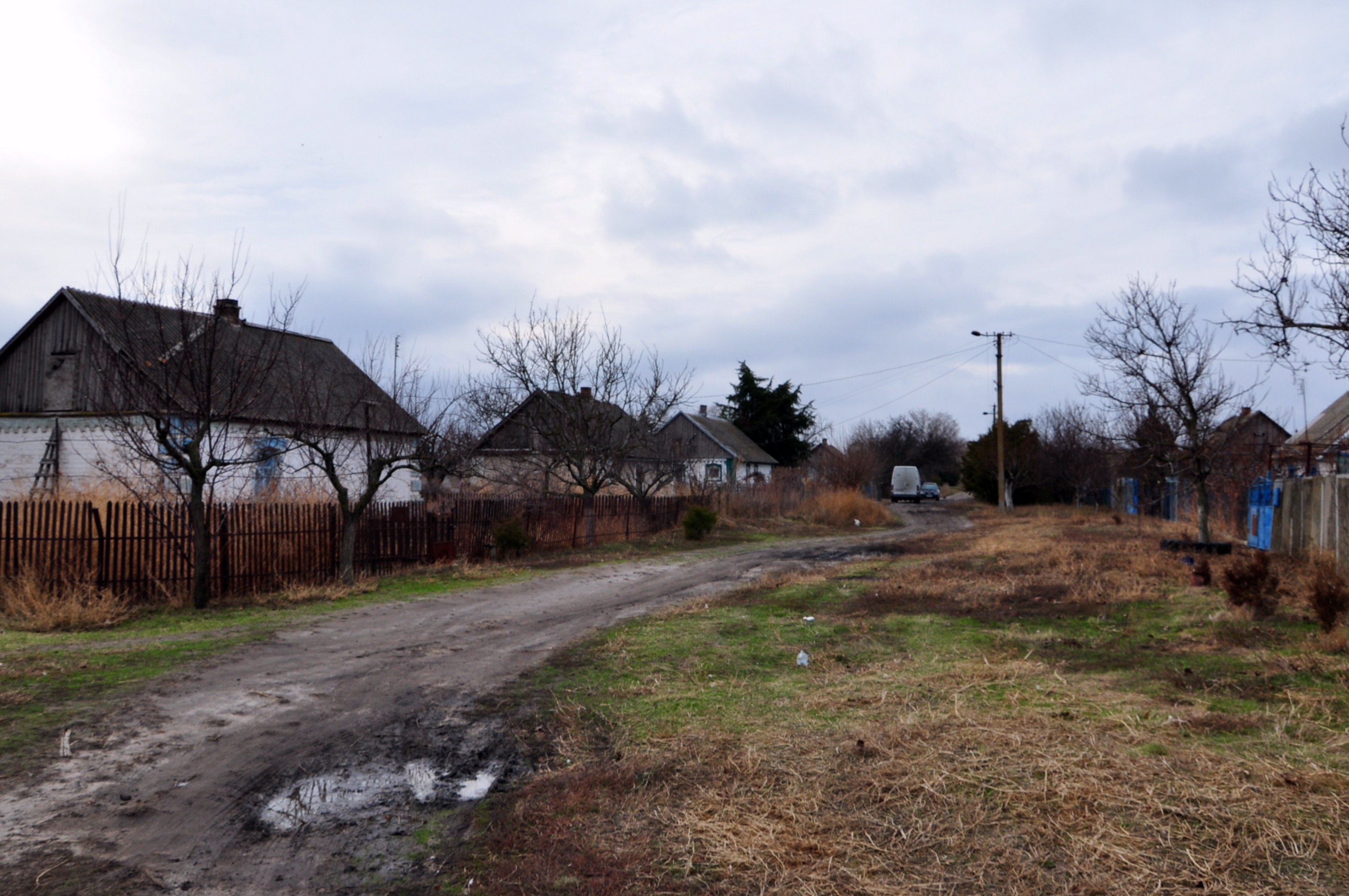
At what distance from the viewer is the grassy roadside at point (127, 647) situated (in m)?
6.09

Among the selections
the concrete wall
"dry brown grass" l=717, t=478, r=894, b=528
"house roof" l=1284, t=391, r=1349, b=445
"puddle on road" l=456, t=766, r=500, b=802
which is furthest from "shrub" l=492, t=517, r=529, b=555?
"house roof" l=1284, t=391, r=1349, b=445

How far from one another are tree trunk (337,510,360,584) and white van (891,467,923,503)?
45524 millimetres

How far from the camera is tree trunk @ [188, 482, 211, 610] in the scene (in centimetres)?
1144

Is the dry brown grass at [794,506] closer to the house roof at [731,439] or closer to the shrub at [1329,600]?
the house roof at [731,439]

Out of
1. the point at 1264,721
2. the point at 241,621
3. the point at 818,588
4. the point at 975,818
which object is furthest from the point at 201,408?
the point at 1264,721

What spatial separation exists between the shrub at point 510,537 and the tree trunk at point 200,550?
6.60m

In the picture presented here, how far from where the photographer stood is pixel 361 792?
4.98 metres

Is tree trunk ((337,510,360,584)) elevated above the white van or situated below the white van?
below

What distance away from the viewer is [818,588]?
1356cm

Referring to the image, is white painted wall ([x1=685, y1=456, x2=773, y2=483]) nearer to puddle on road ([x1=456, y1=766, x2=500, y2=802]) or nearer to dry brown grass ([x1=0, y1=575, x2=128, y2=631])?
dry brown grass ([x1=0, y1=575, x2=128, y2=631])

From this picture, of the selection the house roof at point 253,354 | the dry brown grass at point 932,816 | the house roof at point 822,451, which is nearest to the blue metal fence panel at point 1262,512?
the dry brown grass at point 932,816

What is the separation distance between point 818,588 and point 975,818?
366 inches

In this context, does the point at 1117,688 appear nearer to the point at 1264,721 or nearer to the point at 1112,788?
the point at 1264,721

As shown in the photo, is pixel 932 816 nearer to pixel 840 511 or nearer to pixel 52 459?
pixel 52 459
